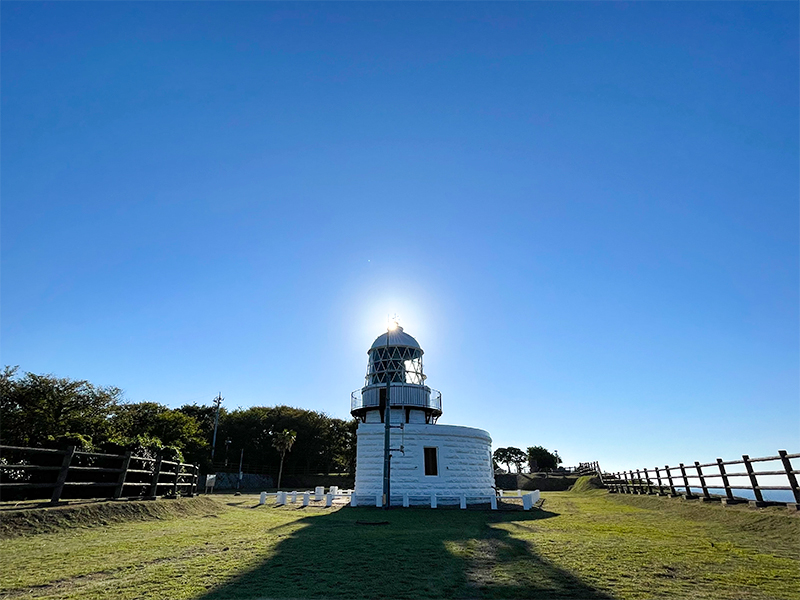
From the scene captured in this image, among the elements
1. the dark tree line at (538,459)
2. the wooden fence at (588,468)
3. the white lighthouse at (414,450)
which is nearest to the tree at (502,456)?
the dark tree line at (538,459)

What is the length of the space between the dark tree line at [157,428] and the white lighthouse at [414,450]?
31.7 ft

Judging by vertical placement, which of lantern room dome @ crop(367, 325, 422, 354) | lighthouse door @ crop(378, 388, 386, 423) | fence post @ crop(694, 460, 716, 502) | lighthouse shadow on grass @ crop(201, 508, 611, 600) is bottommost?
lighthouse shadow on grass @ crop(201, 508, 611, 600)

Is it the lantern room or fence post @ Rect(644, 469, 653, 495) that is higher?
the lantern room

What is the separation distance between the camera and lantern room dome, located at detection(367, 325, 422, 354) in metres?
28.5

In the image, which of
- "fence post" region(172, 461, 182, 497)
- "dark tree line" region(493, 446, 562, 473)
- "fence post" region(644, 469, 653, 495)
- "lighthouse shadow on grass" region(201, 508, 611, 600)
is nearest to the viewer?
"lighthouse shadow on grass" region(201, 508, 611, 600)

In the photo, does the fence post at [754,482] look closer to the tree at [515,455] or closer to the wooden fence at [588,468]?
the wooden fence at [588,468]

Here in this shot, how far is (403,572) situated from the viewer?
6043mm

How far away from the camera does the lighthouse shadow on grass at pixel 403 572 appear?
506 centimetres

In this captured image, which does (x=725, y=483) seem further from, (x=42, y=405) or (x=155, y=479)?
(x=42, y=405)

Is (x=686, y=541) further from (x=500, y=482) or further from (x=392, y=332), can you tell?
(x=500, y=482)

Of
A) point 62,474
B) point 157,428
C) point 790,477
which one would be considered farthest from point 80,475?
point 157,428

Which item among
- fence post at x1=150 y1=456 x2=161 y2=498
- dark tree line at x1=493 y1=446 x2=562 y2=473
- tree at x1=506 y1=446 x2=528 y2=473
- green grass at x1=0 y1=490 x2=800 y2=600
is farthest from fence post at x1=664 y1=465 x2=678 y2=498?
tree at x1=506 y1=446 x2=528 y2=473

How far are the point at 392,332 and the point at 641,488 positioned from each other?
16548mm

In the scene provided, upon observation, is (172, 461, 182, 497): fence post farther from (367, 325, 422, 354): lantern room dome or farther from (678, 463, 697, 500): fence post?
(678, 463, 697, 500): fence post
